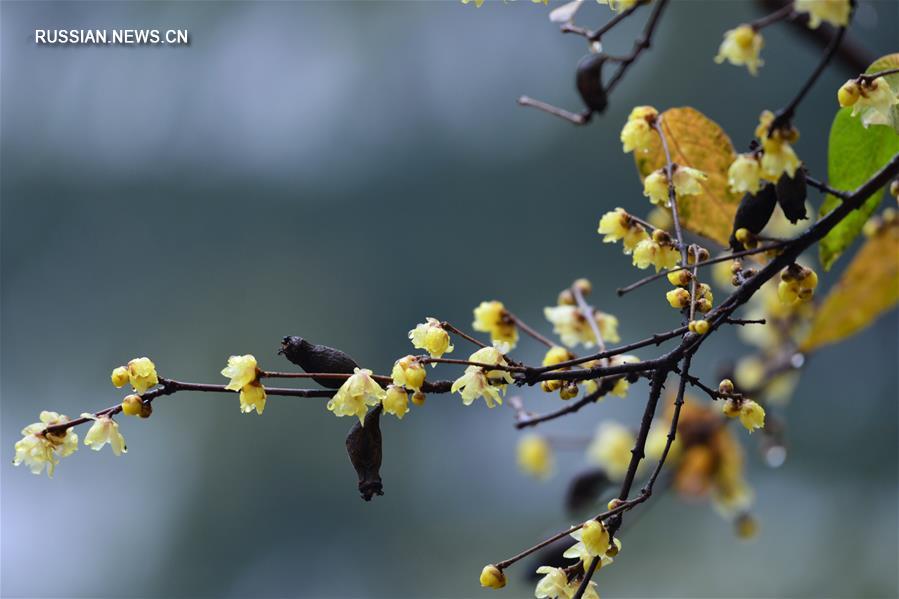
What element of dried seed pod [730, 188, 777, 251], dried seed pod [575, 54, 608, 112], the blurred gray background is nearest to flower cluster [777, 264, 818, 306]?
dried seed pod [730, 188, 777, 251]

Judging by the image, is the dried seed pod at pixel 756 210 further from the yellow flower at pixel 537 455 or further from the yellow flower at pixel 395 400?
the yellow flower at pixel 537 455

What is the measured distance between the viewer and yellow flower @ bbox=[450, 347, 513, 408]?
1.00 feet

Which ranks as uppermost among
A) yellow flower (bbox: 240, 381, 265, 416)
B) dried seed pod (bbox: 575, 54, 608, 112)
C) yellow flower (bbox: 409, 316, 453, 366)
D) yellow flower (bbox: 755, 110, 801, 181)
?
dried seed pod (bbox: 575, 54, 608, 112)

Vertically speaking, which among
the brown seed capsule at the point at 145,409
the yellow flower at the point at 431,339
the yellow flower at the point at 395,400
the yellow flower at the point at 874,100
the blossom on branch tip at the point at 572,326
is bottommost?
the yellow flower at the point at 395,400

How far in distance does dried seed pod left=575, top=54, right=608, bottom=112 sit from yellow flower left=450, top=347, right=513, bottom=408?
0.45 ft

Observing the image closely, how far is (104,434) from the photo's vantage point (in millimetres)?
322

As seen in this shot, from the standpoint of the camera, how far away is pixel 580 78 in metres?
0.40

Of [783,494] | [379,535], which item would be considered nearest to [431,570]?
[379,535]

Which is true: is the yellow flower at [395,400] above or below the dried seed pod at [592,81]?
below

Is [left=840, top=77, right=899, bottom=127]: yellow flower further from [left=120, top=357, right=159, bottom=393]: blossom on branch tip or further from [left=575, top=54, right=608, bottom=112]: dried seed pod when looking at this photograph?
[left=120, top=357, right=159, bottom=393]: blossom on branch tip

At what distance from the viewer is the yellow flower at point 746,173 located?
0.28 meters

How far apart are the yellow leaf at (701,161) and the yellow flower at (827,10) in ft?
0.45

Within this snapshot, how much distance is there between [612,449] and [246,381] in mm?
519

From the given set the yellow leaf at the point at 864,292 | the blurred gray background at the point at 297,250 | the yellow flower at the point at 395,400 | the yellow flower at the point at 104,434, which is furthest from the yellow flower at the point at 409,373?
the blurred gray background at the point at 297,250
